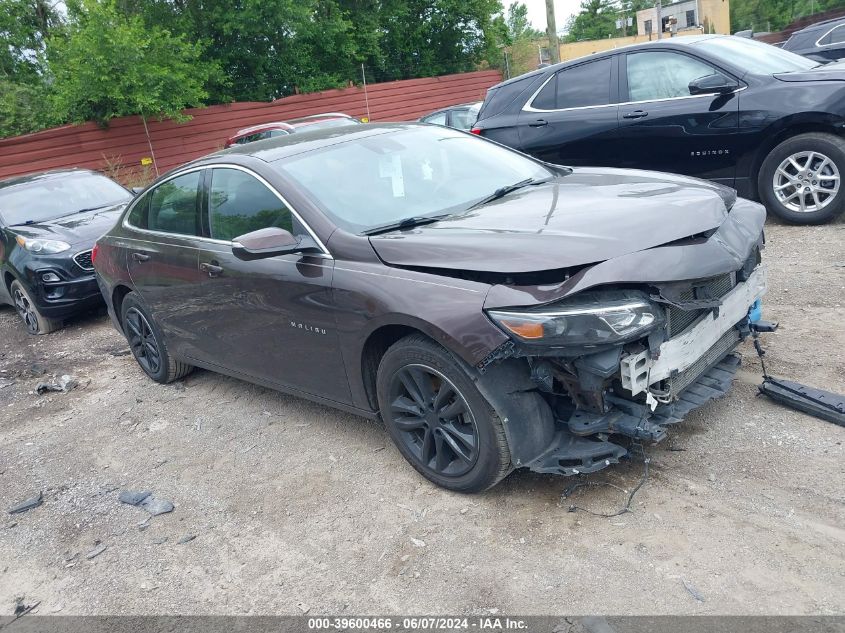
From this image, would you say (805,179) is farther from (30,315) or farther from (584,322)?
(30,315)

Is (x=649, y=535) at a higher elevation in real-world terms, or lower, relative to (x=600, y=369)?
lower

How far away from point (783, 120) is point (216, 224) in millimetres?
4810

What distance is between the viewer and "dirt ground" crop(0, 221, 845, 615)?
285 centimetres

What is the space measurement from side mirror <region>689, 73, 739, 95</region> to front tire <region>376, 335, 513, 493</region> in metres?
4.49

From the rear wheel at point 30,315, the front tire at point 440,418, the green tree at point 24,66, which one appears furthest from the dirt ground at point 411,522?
the green tree at point 24,66

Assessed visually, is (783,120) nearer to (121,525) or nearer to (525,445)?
(525,445)

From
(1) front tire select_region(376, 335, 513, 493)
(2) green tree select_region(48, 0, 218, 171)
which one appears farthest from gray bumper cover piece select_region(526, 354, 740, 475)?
(2) green tree select_region(48, 0, 218, 171)

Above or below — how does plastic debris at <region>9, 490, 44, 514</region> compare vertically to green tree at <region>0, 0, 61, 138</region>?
below

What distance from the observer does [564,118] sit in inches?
299

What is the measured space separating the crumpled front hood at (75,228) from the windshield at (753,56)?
6115 millimetres

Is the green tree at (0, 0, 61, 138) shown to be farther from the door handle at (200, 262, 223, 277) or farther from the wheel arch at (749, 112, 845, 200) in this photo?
the wheel arch at (749, 112, 845, 200)

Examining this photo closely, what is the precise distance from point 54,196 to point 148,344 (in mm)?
4161

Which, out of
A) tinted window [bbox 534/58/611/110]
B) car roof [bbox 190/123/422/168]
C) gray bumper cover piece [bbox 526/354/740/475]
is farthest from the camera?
tinted window [bbox 534/58/611/110]

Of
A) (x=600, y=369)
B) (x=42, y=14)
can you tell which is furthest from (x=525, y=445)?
(x=42, y=14)
